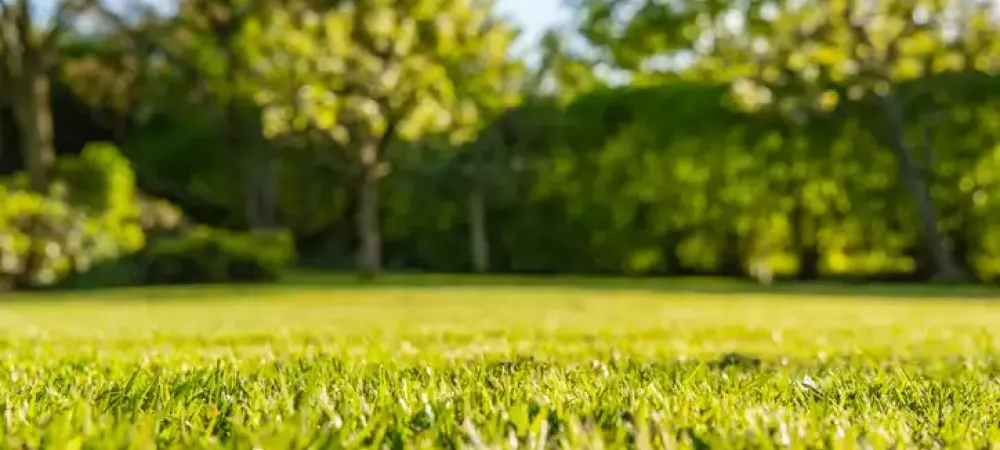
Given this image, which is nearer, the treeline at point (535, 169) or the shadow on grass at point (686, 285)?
the shadow on grass at point (686, 285)

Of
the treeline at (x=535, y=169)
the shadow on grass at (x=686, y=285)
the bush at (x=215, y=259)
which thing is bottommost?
the shadow on grass at (x=686, y=285)

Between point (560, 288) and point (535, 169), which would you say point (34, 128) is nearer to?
point (535, 169)

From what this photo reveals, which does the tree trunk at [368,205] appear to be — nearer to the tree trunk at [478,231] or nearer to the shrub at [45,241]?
the tree trunk at [478,231]

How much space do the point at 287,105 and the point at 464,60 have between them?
11.0 feet

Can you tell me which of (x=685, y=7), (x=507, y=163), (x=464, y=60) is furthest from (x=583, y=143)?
(x=685, y=7)

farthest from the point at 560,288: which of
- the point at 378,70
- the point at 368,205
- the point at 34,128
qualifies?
the point at 34,128

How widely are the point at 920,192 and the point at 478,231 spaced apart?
9153 mm

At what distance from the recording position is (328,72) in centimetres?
2006

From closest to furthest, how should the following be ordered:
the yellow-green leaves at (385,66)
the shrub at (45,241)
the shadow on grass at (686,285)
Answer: the shadow on grass at (686,285) → the shrub at (45,241) → the yellow-green leaves at (385,66)

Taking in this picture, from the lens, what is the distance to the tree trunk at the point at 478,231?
24.0 metres

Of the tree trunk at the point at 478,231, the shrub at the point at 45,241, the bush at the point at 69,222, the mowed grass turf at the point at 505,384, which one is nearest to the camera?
the mowed grass turf at the point at 505,384

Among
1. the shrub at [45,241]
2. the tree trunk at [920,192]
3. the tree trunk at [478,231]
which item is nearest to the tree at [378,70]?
the tree trunk at [478,231]

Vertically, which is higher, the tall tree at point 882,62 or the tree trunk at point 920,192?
the tall tree at point 882,62

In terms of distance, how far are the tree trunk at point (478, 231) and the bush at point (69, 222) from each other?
6763 millimetres
